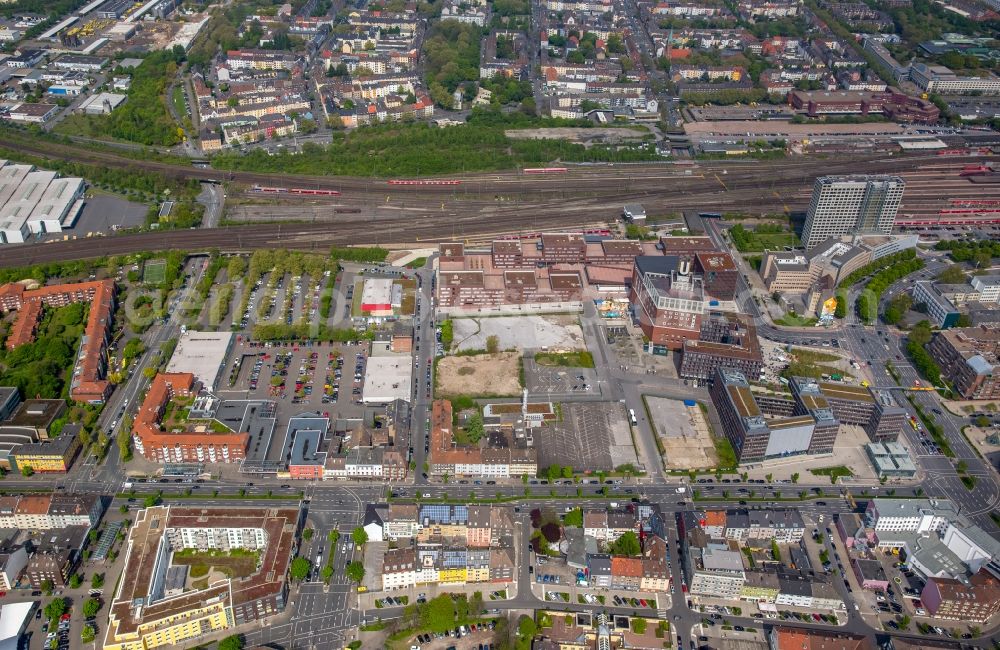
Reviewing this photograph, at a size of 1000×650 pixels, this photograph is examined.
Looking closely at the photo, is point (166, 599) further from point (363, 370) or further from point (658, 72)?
point (658, 72)

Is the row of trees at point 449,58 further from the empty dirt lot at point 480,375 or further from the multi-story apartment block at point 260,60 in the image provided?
the empty dirt lot at point 480,375

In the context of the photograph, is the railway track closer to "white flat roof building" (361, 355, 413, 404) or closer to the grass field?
the grass field

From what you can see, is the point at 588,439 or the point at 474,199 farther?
the point at 474,199

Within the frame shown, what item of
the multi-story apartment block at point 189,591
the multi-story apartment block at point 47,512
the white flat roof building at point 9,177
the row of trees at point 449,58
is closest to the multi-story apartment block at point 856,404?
the multi-story apartment block at point 189,591

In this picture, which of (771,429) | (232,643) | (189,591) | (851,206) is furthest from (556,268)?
(232,643)

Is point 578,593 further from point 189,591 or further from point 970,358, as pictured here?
point 970,358
